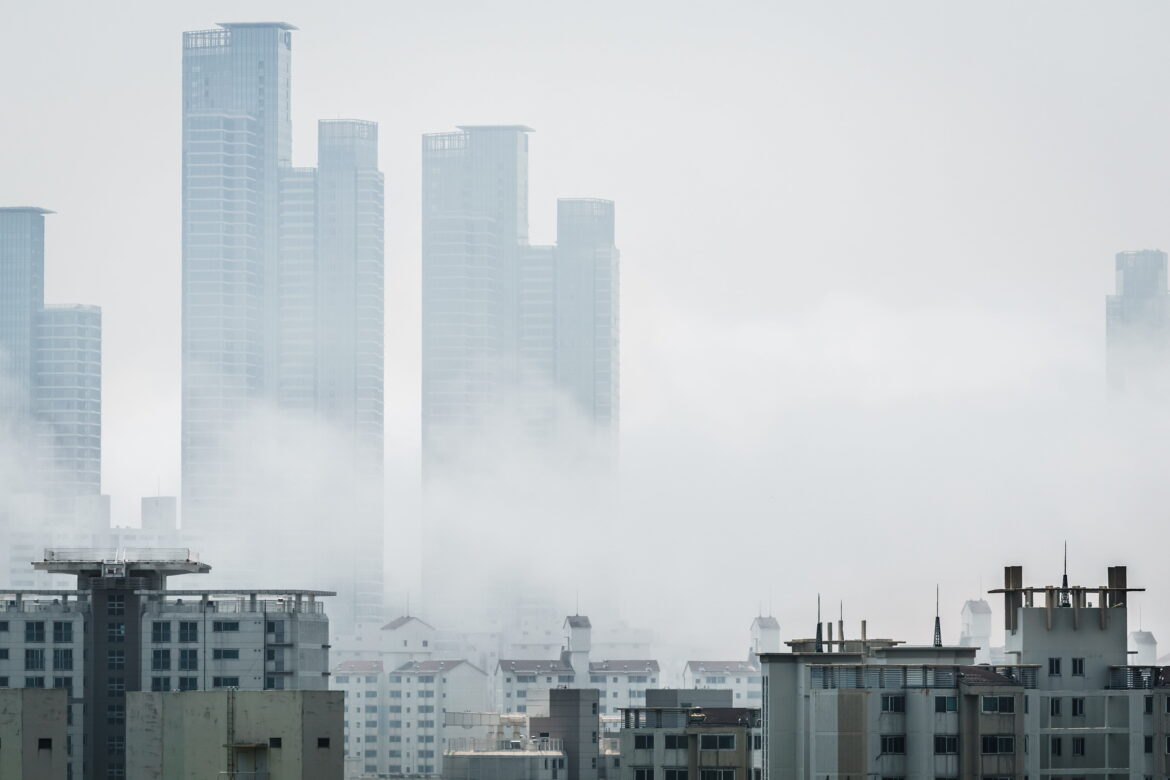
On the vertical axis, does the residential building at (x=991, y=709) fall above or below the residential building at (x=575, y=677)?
above

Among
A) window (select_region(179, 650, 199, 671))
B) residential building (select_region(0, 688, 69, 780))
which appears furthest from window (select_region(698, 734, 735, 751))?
window (select_region(179, 650, 199, 671))

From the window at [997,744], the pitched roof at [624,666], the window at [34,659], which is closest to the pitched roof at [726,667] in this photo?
the pitched roof at [624,666]

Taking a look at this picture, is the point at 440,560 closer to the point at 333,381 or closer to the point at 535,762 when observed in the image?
the point at 333,381

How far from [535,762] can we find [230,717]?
1847 inches

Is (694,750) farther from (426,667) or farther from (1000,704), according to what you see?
(426,667)

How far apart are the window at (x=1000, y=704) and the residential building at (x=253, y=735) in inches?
564

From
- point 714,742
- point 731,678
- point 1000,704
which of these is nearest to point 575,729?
point 714,742

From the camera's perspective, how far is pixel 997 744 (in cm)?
5188

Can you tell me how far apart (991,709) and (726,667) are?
100m

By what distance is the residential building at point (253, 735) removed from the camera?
177 feet

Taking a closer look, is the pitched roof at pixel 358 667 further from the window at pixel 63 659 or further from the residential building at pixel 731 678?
the window at pixel 63 659

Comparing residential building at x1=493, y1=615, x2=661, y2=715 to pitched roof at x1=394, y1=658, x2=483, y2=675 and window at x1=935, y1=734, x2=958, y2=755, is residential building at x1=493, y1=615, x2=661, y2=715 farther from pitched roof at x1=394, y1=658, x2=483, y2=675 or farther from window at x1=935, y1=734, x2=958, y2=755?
window at x1=935, y1=734, x2=958, y2=755

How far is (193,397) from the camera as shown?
200 metres

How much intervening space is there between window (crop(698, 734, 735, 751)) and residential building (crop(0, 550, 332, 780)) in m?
16.2
